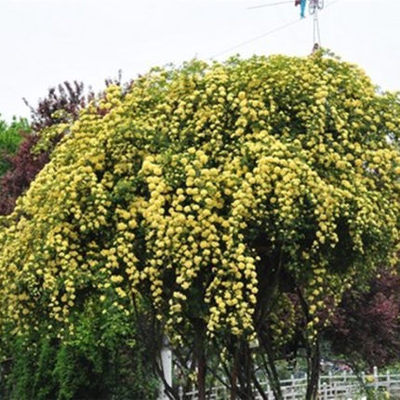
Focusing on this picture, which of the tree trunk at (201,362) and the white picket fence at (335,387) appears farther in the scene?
the white picket fence at (335,387)

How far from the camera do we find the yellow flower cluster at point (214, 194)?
839 centimetres

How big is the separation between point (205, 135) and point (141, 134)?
0.62 metres

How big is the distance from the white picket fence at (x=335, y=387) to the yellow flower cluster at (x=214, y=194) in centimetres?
815

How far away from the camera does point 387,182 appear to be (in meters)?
9.18

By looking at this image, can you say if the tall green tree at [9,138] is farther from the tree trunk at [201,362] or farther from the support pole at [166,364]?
the tree trunk at [201,362]

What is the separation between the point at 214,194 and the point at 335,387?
1182 cm

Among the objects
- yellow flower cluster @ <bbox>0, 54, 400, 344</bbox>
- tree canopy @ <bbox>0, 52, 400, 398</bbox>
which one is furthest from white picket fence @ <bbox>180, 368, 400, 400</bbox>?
yellow flower cluster @ <bbox>0, 54, 400, 344</bbox>

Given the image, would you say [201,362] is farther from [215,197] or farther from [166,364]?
[166,364]

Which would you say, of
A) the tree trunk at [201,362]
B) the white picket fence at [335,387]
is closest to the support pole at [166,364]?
the white picket fence at [335,387]

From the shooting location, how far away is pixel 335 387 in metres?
19.3

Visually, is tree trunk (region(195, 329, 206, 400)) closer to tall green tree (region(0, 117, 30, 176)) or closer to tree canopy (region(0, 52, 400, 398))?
tree canopy (region(0, 52, 400, 398))

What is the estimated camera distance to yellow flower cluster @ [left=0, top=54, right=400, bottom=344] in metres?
8.39

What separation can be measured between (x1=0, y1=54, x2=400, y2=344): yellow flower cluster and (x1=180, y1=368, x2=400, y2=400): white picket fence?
815 centimetres

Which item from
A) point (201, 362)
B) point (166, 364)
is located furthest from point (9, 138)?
point (201, 362)
